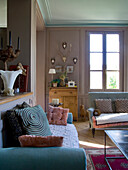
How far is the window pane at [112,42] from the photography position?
562 cm

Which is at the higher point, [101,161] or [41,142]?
[41,142]

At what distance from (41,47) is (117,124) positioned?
137 inches

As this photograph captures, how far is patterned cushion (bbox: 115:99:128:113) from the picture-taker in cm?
398

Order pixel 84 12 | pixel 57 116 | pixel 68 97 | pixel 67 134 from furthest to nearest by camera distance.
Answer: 1. pixel 68 97
2. pixel 84 12
3. pixel 57 116
4. pixel 67 134

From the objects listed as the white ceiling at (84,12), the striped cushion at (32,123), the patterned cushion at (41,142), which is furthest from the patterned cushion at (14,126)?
the white ceiling at (84,12)

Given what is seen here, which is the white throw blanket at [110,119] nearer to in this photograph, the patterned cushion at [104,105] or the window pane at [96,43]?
the patterned cushion at [104,105]

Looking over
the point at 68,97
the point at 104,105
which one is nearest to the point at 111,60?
the point at 68,97

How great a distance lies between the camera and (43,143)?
1345 millimetres

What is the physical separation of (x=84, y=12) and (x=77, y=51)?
52.4 inches

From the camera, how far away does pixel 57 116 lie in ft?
9.06

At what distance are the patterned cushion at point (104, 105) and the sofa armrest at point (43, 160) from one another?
2834mm

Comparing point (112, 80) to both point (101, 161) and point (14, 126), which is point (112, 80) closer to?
point (101, 161)

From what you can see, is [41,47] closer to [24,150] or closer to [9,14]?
[9,14]

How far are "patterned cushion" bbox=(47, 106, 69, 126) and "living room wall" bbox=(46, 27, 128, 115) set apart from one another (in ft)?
9.24
